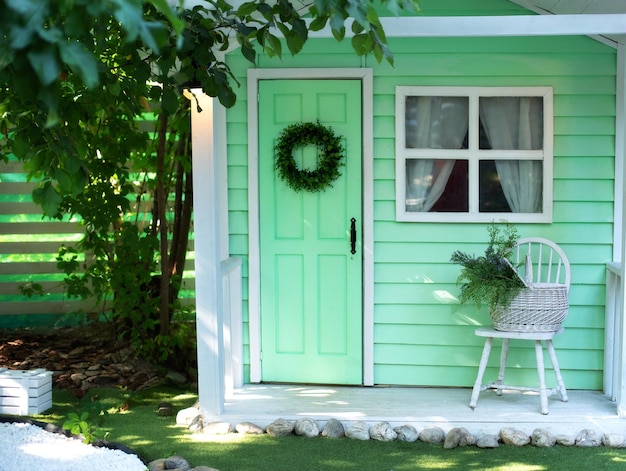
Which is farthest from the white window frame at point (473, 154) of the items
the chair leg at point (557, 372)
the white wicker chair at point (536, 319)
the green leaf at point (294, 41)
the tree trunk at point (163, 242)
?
the green leaf at point (294, 41)

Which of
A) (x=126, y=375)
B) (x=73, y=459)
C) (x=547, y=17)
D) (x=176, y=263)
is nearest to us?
(x=73, y=459)

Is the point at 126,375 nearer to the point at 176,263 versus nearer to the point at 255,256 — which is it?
the point at 176,263

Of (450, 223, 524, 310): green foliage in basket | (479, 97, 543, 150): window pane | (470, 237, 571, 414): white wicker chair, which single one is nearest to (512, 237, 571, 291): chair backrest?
(470, 237, 571, 414): white wicker chair

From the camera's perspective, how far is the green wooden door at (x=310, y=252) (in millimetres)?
5488

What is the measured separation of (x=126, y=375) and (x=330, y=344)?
1.64 metres

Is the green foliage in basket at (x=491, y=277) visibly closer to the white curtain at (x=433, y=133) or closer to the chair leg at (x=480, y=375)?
the chair leg at (x=480, y=375)

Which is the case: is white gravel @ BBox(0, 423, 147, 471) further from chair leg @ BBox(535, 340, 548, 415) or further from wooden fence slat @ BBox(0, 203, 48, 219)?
wooden fence slat @ BBox(0, 203, 48, 219)

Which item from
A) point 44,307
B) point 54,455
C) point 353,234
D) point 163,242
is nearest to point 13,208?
point 44,307

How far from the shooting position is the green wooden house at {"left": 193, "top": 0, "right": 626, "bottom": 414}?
17.6 ft

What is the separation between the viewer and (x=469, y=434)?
4699 millimetres

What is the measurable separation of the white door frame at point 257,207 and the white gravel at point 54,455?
5.17 ft

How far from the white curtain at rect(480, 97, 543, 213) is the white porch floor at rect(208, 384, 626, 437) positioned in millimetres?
1234

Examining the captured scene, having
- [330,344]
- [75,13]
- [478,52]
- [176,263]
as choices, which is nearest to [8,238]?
[176,263]

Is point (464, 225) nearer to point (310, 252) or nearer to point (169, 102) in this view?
point (310, 252)
